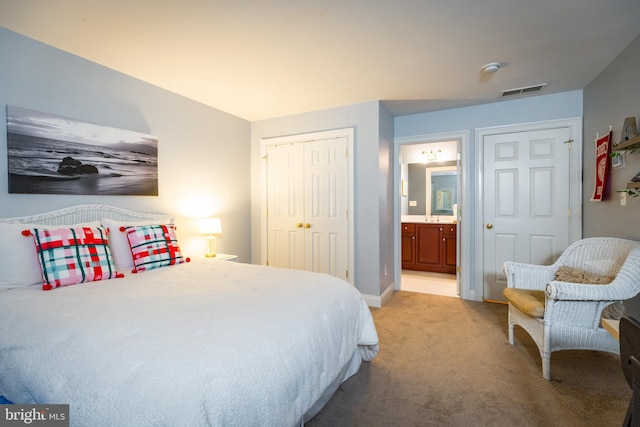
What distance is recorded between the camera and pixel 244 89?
10.2ft

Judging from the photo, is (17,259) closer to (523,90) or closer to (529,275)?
(529,275)

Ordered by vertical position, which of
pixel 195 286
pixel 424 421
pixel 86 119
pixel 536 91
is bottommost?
pixel 424 421

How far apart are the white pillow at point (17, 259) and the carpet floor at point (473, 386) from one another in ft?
6.63

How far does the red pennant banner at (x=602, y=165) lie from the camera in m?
2.61

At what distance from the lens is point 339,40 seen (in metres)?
2.19

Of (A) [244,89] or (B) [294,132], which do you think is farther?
(B) [294,132]

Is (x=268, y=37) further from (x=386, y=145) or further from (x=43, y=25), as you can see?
(x=386, y=145)

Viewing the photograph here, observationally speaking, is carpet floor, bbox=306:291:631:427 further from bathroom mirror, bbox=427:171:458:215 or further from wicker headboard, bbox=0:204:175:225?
bathroom mirror, bbox=427:171:458:215

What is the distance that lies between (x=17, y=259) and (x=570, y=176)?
506 cm

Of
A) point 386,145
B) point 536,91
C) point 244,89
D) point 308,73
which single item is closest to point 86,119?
point 244,89

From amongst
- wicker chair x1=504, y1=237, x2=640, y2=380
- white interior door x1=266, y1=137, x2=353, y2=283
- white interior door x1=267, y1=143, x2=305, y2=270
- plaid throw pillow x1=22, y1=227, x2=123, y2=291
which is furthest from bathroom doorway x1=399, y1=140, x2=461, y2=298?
plaid throw pillow x1=22, y1=227, x2=123, y2=291

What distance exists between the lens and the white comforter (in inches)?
35.8

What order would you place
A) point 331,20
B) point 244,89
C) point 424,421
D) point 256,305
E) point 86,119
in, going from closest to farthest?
1. point 256,305
2. point 424,421
3. point 331,20
4. point 86,119
5. point 244,89

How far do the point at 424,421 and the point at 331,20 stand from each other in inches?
101
